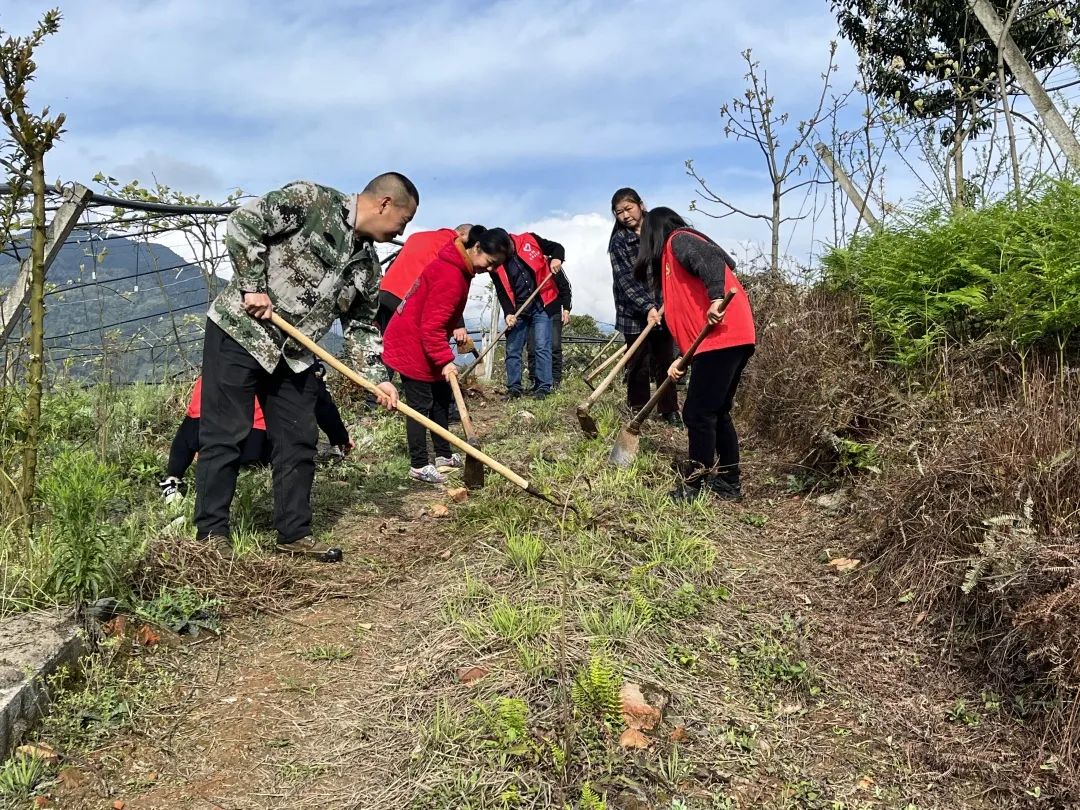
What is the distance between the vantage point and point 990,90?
6.20 m

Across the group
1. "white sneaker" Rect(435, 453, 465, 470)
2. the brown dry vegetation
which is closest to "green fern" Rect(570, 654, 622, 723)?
the brown dry vegetation

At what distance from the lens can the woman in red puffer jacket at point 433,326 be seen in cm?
540

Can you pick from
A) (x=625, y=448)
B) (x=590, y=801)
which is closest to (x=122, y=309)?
(x=625, y=448)

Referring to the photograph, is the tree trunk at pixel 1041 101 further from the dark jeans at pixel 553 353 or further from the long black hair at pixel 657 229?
the dark jeans at pixel 553 353

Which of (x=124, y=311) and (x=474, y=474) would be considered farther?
(x=124, y=311)

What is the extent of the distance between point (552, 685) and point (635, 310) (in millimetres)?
4135

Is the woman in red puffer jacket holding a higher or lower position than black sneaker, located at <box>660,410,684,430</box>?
higher

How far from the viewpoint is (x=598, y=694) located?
2355 mm

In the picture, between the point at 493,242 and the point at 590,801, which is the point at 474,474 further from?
the point at 590,801

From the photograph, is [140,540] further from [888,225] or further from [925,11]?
[925,11]

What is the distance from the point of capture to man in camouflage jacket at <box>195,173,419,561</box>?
148 inches

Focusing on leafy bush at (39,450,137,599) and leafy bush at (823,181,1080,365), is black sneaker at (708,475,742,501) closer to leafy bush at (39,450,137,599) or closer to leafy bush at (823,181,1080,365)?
leafy bush at (823,181,1080,365)

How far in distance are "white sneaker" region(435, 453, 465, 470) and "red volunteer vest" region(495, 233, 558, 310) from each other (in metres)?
2.66

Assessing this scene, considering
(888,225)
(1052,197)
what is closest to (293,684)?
(1052,197)
